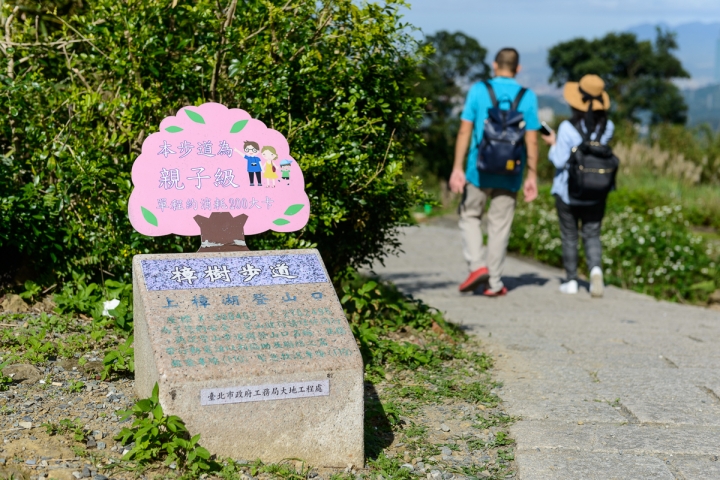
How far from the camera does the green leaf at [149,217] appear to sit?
12.7ft

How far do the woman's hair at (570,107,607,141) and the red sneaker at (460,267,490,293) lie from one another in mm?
1537

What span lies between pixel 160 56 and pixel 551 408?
285cm

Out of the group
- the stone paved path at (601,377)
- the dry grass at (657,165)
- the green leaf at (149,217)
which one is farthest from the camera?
the dry grass at (657,165)

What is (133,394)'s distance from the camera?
387 cm

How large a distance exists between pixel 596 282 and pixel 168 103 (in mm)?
4524

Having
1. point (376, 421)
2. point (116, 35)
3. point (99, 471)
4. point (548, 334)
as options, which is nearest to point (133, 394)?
point (99, 471)

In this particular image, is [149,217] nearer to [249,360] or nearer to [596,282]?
[249,360]

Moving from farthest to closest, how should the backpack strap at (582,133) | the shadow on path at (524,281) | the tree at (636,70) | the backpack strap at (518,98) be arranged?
the tree at (636,70)
the shadow on path at (524,281)
the backpack strap at (582,133)
the backpack strap at (518,98)

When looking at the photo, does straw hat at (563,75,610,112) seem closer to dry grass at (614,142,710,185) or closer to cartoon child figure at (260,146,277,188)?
cartoon child figure at (260,146,277,188)

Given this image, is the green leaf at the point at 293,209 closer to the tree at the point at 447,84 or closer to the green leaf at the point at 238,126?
the green leaf at the point at 238,126

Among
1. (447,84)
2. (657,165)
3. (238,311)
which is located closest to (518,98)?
(238,311)

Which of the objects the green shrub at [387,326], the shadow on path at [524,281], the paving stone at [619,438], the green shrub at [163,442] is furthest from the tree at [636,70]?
the green shrub at [163,442]

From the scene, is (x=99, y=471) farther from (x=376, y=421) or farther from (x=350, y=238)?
(x=350, y=238)

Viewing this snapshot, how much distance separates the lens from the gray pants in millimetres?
7534
